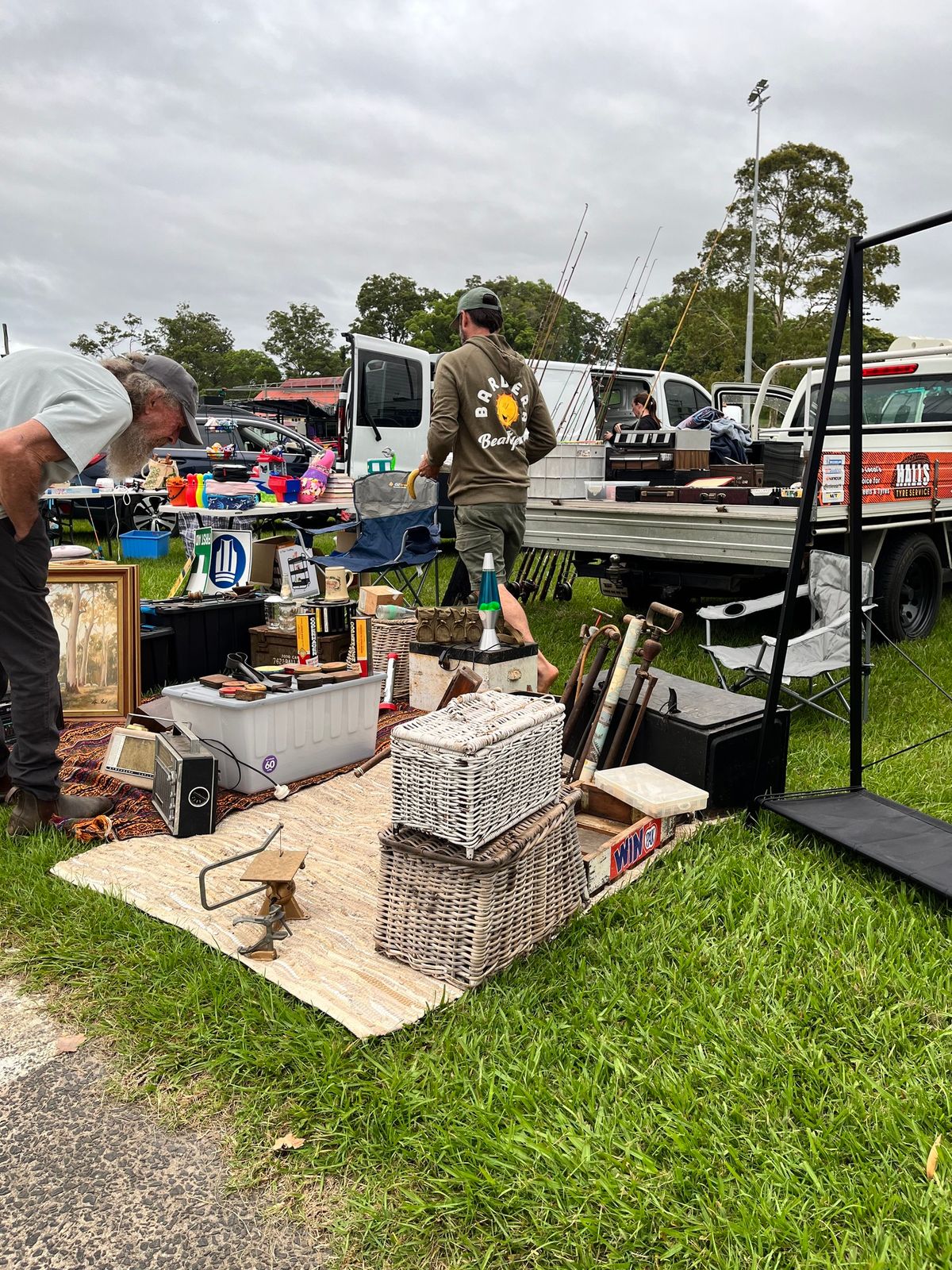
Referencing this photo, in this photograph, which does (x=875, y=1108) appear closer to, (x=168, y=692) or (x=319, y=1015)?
(x=319, y=1015)

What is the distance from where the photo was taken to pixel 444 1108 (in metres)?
1.94

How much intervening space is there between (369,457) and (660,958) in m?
8.82

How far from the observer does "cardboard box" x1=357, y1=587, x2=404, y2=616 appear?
5.47m

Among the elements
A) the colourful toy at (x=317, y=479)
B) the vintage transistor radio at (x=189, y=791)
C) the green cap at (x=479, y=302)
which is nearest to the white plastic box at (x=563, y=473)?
the green cap at (x=479, y=302)

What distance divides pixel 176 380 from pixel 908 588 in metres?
4.88

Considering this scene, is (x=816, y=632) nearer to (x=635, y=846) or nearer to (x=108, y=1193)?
(x=635, y=846)

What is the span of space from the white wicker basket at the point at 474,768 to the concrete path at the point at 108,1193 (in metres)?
0.86

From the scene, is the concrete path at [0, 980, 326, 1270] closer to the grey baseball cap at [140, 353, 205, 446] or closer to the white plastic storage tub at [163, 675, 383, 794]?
the white plastic storage tub at [163, 675, 383, 794]

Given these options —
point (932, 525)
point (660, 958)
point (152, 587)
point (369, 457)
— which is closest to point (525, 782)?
point (660, 958)

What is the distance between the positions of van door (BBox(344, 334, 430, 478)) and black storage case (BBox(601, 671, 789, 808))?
24.1ft

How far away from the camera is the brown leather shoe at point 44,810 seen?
132 inches

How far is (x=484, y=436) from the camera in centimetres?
464

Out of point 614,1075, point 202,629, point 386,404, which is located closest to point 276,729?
point 202,629

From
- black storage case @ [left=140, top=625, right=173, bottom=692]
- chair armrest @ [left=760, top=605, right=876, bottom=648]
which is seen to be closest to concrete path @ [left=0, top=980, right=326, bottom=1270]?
black storage case @ [left=140, top=625, right=173, bottom=692]
